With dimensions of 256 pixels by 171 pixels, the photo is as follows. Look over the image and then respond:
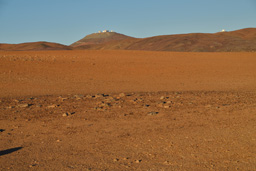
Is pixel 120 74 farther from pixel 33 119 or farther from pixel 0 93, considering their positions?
pixel 33 119

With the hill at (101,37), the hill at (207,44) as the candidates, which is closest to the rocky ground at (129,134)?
the hill at (207,44)

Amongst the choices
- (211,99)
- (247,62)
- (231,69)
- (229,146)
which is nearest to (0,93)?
(211,99)

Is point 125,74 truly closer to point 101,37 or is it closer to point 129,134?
point 129,134

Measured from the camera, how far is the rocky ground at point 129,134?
465 centimetres

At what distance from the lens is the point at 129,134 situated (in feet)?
20.2

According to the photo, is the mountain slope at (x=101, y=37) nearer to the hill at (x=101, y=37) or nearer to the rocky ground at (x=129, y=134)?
the hill at (x=101, y=37)

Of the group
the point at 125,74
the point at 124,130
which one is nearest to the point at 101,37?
the point at 125,74

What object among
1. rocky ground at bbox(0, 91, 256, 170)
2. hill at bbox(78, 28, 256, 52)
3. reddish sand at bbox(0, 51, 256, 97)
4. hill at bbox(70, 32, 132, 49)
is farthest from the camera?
hill at bbox(70, 32, 132, 49)

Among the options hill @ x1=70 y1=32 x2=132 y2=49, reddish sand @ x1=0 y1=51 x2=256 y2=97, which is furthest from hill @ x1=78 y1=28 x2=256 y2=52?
hill @ x1=70 y1=32 x2=132 y2=49

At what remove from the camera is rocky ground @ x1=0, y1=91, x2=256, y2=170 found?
4.65 meters

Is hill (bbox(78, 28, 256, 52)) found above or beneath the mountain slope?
beneath

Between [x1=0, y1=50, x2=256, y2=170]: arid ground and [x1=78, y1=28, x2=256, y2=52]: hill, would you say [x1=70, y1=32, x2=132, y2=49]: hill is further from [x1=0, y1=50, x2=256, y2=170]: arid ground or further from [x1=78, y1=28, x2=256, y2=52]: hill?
[x1=0, y1=50, x2=256, y2=170]: arid ground

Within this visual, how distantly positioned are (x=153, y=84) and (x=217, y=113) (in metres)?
7.48

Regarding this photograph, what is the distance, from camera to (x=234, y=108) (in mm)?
8516
